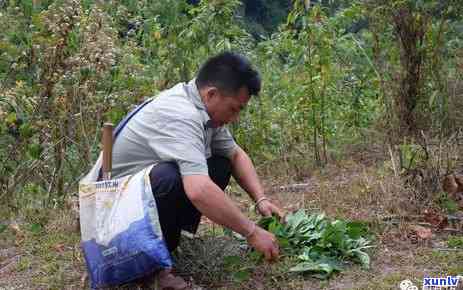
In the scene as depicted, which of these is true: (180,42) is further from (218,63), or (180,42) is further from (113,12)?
(218,63)

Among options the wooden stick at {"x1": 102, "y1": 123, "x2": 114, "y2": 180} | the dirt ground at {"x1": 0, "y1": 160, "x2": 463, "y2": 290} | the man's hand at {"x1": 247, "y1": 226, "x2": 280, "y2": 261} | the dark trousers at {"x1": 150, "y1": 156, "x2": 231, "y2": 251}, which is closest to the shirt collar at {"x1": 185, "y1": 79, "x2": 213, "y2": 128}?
the dark trousers at {"x1": 150, "y1": 156, "x2": 231, "y2": 251}

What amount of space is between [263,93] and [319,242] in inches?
127

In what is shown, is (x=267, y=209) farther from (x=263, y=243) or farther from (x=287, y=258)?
(x=263, y=243)

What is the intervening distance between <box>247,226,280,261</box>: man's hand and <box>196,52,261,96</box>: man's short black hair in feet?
2.13

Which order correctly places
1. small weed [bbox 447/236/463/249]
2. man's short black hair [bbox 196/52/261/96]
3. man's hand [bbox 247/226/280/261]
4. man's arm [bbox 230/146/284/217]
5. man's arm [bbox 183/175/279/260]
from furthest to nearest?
man's arm [bbox 230/146/284/217]
small weed [bbox 447/236/463/249]
man's short black hair [bbox 196/52/261/96]
man's hand [bbox 247/226/280/261]
man's arm [bbox 183/175/279/260]

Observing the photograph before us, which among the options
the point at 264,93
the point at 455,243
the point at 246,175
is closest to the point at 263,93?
the point at 264,93

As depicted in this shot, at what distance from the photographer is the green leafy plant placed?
3.37 m

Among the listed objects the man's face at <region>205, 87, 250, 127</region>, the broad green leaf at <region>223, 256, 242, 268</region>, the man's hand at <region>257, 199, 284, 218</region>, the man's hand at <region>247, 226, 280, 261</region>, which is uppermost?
the man's face at <region>205, 87, 250, 127</region>

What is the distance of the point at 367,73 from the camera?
240 inches

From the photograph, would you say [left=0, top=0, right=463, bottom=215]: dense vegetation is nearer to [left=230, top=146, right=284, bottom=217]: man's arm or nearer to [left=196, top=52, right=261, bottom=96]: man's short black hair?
[left=230, top=146, right=284, bottom=217]: man's arm

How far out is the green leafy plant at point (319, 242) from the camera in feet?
11.1

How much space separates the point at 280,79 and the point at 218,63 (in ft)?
11.2

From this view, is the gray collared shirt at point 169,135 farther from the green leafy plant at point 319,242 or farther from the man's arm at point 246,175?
the green leafy plant at point 319,242

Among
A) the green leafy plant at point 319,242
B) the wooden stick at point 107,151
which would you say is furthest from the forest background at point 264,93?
the wooden stick at point 107,151
